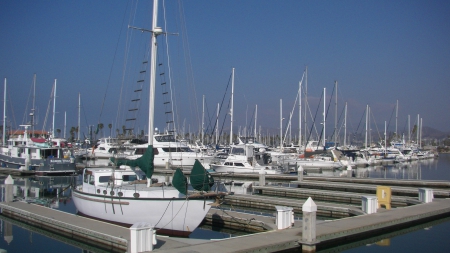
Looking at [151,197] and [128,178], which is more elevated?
[128,178]

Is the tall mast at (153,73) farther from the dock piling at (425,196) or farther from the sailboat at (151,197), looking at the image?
the dock piling at (425,196)

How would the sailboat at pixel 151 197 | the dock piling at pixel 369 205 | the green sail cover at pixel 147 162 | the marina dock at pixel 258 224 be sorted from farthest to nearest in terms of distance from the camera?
the dock piling at pixel 369 205 < the green sail cover at pixel 147 162 < the sailboat at pixel 151 197 < the marina dock at pixel 258 224

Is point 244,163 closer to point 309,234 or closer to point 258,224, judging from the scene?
point 258,224

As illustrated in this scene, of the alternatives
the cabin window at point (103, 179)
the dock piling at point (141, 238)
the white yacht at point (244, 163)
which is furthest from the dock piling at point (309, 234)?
the white yacht at point (244, 163)

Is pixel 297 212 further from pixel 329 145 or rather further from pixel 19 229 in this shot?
pixel 329 145

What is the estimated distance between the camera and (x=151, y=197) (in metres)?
18.1

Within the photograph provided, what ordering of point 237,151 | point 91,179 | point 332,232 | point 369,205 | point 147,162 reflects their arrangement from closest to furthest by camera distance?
point 332,232, point 147,162, point 369,205, point 91,179, point 237,151

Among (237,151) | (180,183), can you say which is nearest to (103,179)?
(180,183)

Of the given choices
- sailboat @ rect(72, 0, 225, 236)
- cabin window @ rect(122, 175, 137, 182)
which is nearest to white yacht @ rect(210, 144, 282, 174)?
cabin window @ rect(122, 175, 137, 182)

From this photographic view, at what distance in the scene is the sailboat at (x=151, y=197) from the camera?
17.7 meters

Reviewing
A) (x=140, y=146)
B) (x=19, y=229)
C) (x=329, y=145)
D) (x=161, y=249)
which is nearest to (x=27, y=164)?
(x=140, y=146)

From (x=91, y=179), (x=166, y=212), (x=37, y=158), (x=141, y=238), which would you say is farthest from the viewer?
(x=37, y=158)

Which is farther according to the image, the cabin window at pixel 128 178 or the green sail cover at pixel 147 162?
the cabin window at pixel 128 178

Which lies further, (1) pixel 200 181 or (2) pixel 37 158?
(2) pixel 37 158
